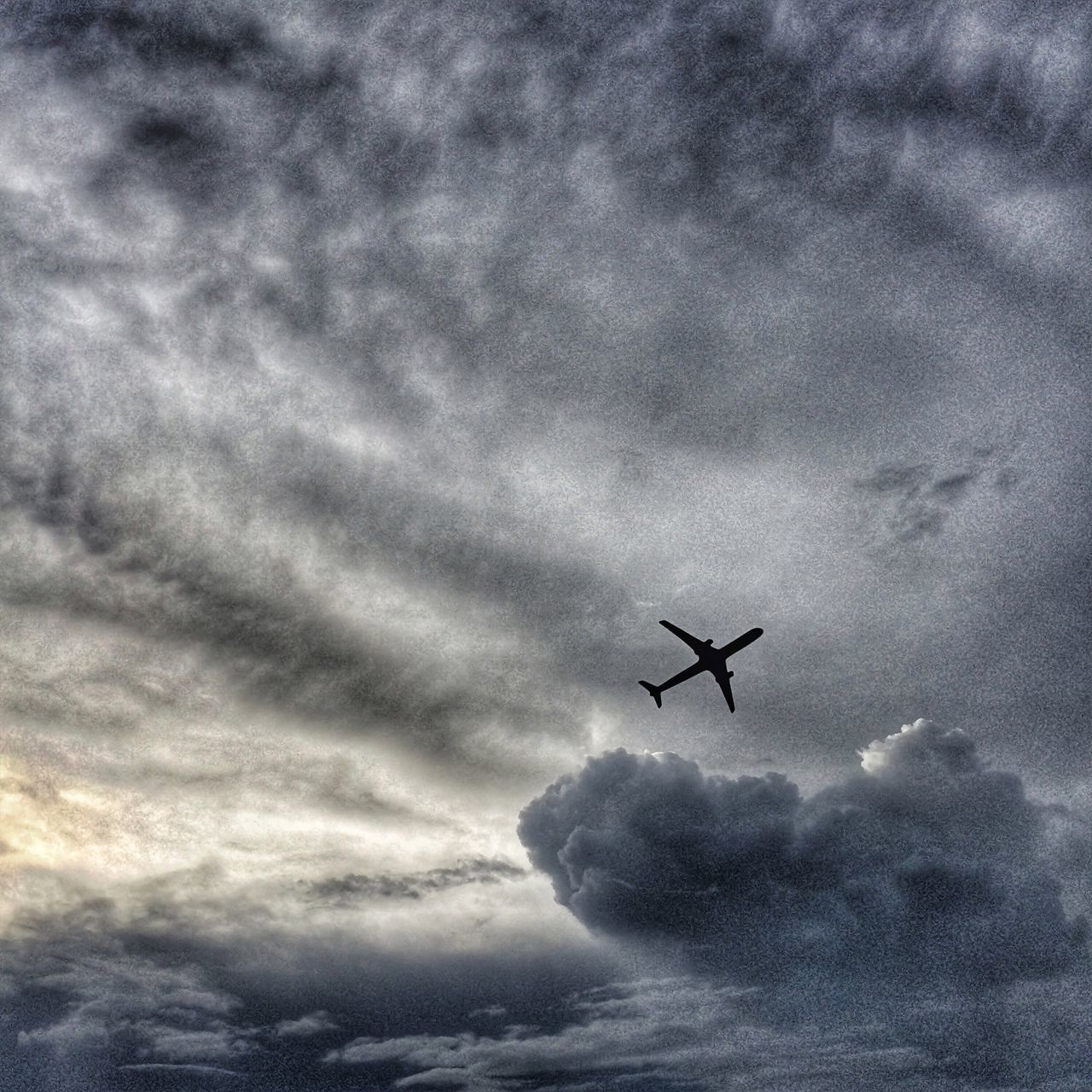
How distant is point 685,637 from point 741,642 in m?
9.94

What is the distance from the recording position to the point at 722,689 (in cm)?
18512

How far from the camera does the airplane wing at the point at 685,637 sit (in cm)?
17750

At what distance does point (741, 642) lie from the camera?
177625 mm

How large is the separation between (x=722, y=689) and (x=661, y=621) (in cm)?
1986

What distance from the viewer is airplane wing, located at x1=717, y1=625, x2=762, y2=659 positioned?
173 metres

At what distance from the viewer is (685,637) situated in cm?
17950

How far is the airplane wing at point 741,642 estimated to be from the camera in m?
173

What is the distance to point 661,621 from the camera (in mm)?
176750

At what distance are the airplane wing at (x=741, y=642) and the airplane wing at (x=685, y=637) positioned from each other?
3732 mm

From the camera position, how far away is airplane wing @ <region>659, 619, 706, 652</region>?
177500mm

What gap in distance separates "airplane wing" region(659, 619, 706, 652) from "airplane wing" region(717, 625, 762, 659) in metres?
3.73
